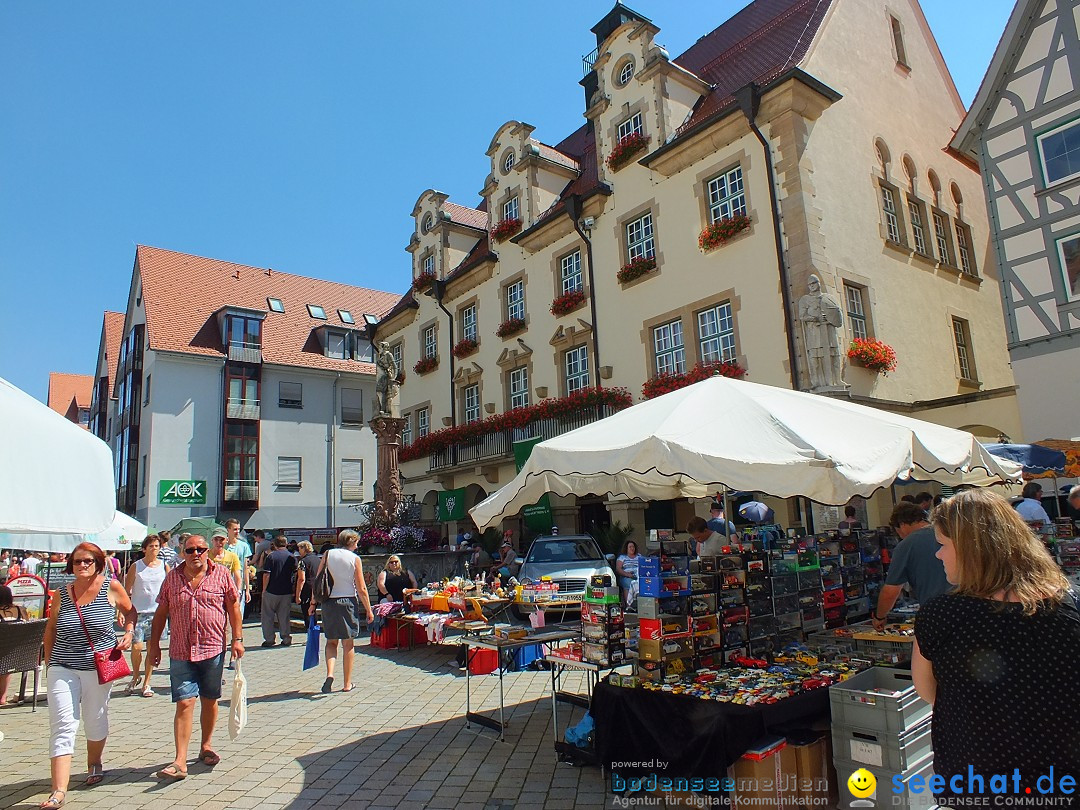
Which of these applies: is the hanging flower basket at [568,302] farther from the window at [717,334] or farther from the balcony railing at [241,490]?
the balcony railing at [241,490]

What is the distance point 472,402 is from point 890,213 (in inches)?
552

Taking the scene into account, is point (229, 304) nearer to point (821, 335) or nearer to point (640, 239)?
point (640, 239)

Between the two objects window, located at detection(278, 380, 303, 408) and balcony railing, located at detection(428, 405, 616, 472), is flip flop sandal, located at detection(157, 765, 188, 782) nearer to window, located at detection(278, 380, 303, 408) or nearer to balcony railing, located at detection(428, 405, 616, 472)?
balcony railing, located at detection(428, 405, 616, 472)

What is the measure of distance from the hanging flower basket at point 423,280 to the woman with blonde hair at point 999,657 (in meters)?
25.4

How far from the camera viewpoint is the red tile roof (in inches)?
1368

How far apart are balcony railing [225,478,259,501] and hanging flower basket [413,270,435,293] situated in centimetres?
1348

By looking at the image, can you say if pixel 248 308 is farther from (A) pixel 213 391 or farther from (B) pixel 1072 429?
(B) pixel 1072 429

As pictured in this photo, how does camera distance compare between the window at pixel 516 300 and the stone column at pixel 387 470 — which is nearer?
the stone column at pixel 387 470

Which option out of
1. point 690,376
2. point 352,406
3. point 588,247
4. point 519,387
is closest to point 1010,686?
point 690,376

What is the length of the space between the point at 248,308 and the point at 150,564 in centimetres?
2877

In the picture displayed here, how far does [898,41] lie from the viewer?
1927 centimetres

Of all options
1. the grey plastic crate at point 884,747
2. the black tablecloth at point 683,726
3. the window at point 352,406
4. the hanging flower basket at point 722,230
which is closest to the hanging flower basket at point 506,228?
the hanging flower basket at point 722,230

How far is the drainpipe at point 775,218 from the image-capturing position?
14688mm

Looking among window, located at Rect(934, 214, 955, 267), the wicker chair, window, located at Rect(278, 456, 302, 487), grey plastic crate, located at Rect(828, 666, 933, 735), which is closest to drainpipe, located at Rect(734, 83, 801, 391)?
window, located at Rect(934, 214, 955, 267)
